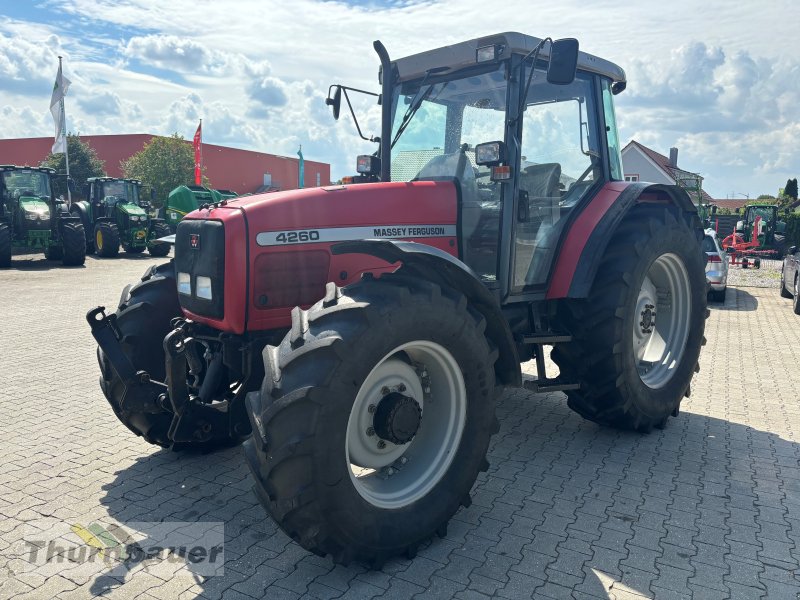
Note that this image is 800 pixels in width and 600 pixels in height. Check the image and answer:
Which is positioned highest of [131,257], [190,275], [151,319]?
[190,275]

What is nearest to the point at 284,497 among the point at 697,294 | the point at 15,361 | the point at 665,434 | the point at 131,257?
the point at 665,434

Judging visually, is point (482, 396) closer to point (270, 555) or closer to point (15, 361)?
point (270, 555)

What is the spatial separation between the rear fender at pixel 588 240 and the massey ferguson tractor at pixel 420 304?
13 millimetres

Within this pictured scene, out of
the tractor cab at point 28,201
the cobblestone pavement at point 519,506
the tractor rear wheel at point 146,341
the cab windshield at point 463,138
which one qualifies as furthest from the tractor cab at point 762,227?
the tractor rear wheel at point 146,341

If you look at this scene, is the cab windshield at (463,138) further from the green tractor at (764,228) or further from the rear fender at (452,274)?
the green tractor at (764,228)

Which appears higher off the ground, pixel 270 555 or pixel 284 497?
pixel 284 497

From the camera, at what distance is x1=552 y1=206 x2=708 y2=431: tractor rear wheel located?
14.9 ft

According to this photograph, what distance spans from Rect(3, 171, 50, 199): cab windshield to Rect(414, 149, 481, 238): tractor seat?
16911 mm

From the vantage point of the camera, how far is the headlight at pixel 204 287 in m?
3.63

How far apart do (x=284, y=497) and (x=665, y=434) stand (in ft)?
11.3

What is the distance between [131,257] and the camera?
69.7ft

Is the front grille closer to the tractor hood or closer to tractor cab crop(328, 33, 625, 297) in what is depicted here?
the tractor hood

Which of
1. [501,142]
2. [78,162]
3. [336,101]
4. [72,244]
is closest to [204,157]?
[78,162]

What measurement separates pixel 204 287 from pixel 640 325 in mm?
3270
